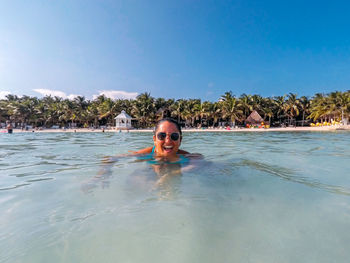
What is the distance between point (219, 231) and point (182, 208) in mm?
464

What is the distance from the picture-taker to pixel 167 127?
3523mm

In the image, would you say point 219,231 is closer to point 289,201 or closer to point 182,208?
point 182,208

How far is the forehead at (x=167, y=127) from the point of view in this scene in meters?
3.53

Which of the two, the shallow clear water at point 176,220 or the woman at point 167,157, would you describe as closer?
the shallow clear water at point 176,220

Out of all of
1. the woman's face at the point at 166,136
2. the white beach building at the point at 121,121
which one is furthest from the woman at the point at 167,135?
the white beach building at the point at 121,121

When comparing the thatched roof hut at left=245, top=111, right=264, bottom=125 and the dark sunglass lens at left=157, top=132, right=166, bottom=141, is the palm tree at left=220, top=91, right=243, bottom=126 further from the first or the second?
the dark sunglass lens at left=157, top=132, right=166, bottom=141

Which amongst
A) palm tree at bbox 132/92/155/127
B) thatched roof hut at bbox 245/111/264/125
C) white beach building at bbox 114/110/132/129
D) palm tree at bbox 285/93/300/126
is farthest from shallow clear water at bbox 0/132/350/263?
palm tree at bbox 285/93/300/126

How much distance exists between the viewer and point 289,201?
6.64ft

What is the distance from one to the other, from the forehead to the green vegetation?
133 feet

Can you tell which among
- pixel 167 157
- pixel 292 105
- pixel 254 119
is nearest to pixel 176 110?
pixel 254 119

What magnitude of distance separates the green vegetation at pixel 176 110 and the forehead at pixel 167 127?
40.5 m

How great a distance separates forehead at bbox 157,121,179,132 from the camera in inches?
139

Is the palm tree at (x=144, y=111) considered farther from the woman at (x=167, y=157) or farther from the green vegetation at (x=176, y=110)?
the woman at (x=167, y=157)

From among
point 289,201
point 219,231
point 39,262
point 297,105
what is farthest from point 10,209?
point 297,105
